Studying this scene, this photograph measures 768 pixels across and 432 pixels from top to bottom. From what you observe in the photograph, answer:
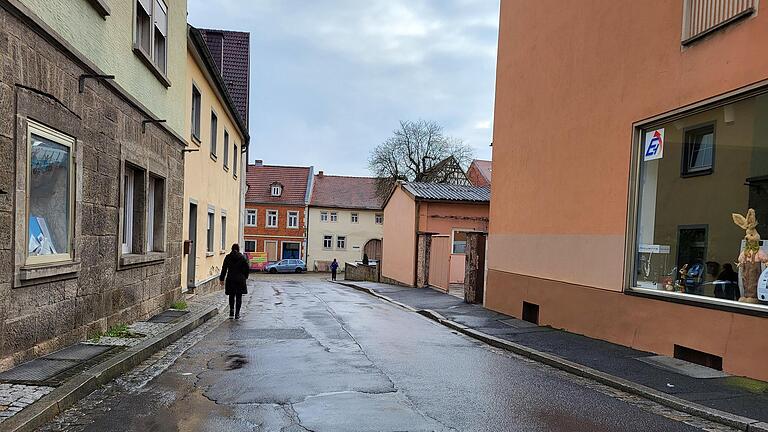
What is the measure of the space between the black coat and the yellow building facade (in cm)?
182

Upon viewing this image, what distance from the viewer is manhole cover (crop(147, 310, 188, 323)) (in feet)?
33.6

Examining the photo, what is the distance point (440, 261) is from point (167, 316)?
1221cm

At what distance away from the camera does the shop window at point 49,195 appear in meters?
6.28

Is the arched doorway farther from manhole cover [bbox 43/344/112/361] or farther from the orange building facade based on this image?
manhole cover [bbox 43/344/112/361]

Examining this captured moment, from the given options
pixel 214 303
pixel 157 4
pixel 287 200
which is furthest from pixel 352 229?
pixel 157 4

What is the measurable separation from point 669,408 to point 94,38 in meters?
8.26

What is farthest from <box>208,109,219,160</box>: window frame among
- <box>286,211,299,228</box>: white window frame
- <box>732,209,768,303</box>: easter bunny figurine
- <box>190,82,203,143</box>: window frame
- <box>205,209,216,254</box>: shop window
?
<box>286,211,299,228</box>: white window frame

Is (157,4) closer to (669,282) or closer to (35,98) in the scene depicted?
(35,98)

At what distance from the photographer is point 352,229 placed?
189ft

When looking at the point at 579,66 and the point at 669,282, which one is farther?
the point at 579,66

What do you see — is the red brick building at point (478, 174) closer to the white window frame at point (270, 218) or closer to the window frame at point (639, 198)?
the white window frame at point (270, 218)

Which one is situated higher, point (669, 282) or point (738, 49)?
point (738, 49)

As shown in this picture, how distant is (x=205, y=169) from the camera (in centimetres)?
1711

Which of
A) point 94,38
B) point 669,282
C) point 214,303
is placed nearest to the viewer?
point 94,38
